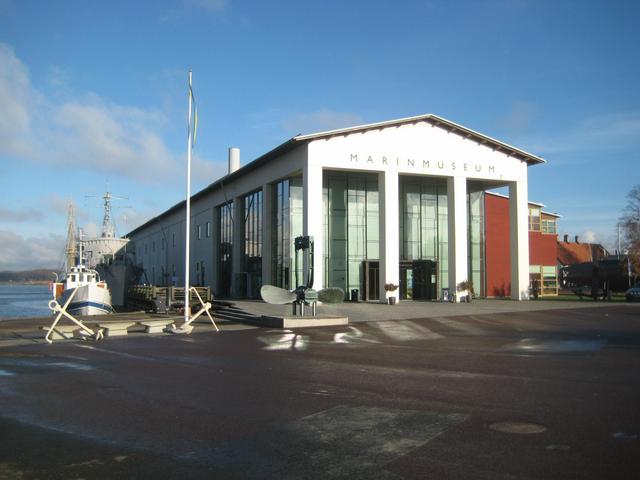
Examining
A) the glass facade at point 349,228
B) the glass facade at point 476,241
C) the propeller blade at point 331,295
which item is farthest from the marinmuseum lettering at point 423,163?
the propeller blade at point 331,295

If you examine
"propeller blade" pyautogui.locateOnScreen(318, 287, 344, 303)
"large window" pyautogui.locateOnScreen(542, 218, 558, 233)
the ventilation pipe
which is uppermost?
the ventilation pipe

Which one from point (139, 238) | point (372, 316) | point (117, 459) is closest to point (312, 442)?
point (117, 459)

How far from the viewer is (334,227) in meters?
36.1

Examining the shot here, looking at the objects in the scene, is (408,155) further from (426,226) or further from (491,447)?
(491,447)

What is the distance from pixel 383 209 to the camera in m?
32.5

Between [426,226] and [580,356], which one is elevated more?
[426,226]

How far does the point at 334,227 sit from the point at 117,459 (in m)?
30.6

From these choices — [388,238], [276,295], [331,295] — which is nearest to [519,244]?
[388,238]

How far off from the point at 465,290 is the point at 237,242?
55.9ft

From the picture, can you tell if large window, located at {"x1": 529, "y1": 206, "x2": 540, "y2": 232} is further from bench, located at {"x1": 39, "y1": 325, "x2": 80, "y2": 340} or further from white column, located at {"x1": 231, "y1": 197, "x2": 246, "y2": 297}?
bench, located at {"x1": 39, "y1": 325, "x2": 80, "y2": 340}

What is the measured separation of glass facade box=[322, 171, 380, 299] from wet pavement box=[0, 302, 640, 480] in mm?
20905

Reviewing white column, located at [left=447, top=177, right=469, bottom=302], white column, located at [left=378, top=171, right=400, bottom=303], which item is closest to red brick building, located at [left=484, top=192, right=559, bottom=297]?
white column, located at [left=447, top=177, right=469, bottom=302]

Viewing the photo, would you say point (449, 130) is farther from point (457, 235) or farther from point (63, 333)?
point (63, 333)

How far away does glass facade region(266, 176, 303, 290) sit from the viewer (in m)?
34.7
